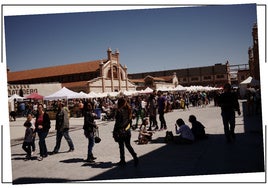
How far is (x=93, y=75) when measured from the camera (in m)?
51.9

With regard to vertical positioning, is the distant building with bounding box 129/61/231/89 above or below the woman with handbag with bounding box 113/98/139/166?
above

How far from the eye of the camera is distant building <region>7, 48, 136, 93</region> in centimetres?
4634

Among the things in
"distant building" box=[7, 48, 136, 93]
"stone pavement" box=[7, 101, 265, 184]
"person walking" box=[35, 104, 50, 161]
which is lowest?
"stone pavement" box=[7, 101, 265, 184]

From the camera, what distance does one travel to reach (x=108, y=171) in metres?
7.00

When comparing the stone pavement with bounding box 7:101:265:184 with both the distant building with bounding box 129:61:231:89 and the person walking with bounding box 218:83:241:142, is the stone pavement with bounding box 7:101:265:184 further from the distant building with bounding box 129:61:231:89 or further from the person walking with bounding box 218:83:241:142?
the distant building with bounding box 129:61:231:89

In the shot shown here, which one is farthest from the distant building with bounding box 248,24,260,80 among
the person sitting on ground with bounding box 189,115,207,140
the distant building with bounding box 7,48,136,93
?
the distant building with bounding box 7,48,136,93

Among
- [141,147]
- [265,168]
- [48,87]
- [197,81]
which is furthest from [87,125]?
[197,81]

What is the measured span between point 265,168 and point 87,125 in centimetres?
475

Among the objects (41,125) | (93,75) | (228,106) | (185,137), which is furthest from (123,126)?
(93,75)

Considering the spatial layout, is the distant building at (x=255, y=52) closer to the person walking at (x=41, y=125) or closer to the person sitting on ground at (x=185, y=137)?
the person sitting on ground at (x=185, y=137)

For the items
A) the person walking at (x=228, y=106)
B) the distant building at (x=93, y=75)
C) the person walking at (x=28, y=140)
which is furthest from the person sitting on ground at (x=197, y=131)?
the distant building at (x=93, y=75)

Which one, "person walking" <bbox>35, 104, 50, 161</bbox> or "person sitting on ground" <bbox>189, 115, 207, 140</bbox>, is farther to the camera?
"person sitting on ground" <bbox>189, 115, 207, 140</bbox>

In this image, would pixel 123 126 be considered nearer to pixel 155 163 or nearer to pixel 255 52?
pixel 155 163

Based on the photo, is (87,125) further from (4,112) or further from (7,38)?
(7,38)
